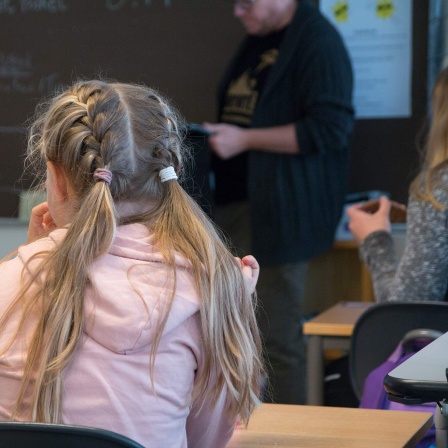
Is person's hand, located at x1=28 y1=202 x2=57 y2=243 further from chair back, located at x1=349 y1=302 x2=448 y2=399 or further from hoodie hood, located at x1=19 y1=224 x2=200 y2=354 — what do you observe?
chair back, located at x1=349 y1=302 x2=448 y2=399

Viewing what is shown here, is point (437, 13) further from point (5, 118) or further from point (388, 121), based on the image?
point (5, 118)

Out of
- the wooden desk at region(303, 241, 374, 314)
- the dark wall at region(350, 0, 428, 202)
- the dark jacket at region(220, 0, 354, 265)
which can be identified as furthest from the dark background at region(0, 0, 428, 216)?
the wooden desk at region(303, 241, 374, 314)

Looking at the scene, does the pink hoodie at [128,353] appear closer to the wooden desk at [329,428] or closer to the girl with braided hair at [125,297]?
the girl with braided hair at [125,297]

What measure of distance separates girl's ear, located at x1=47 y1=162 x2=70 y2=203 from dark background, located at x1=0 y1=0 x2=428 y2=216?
2.48 meters

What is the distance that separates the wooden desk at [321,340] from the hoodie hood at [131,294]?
1357 millimetres

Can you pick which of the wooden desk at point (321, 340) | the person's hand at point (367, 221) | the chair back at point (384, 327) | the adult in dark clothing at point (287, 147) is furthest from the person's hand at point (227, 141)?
the chair back at point (384, 327)

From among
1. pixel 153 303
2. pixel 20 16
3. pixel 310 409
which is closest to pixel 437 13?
pixel 20 16

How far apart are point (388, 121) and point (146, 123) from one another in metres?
2.48

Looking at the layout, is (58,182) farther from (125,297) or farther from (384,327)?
(384,327)

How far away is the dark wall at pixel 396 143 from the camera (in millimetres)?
3605

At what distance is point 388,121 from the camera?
3672 millimetres

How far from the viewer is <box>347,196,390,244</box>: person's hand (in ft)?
8.55

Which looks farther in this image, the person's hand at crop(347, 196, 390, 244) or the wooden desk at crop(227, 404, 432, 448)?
the person's hand at crop(347, 196, 390, 244)

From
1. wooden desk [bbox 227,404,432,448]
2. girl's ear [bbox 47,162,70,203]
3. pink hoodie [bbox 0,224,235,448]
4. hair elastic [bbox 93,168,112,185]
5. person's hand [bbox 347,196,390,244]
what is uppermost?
hair elastic [bbox 93,168,112,185]
